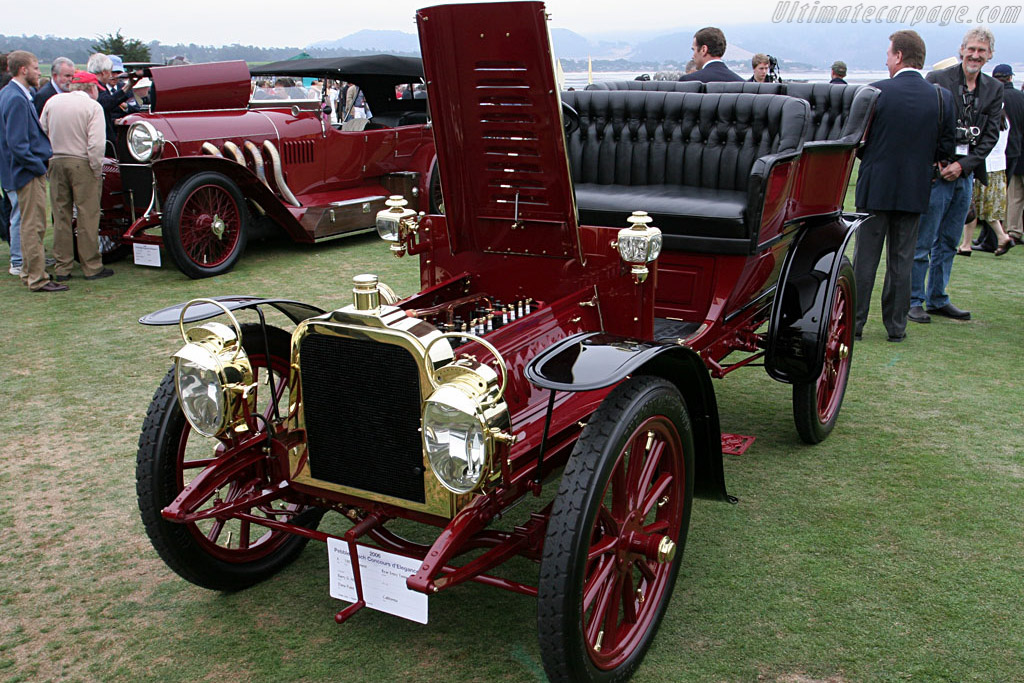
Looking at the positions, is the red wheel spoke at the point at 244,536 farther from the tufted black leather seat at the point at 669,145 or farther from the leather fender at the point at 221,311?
the tufted black leather seat at the point at 669,145

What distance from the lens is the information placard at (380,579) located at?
6.79 feet

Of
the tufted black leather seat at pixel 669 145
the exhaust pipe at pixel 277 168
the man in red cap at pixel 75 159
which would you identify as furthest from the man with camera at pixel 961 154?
the man in red cap at pixel 75 159

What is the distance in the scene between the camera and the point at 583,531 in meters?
1.95

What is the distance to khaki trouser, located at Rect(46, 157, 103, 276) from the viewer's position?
6321 millimetres

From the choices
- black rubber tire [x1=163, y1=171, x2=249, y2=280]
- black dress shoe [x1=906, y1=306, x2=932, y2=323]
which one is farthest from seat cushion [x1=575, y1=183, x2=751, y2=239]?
black rubber tire [x1=163, y1=171, x2=249, y2=280]

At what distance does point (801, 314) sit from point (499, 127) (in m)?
1.56

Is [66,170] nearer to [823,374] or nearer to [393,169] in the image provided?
[393,169]

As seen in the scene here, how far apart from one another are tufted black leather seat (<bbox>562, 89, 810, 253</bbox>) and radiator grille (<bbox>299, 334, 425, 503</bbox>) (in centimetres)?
164

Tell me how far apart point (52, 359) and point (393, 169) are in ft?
13.8

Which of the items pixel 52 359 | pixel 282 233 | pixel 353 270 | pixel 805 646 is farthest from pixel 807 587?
pixel 282 233

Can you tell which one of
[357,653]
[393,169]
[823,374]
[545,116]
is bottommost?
[357,653]

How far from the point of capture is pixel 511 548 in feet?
7.11

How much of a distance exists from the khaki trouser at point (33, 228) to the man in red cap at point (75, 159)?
4.3 inches

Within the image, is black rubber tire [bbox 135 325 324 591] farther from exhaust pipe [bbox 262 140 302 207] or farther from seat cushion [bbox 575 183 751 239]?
exhaust pipe [bbox 262 140 302 207]
